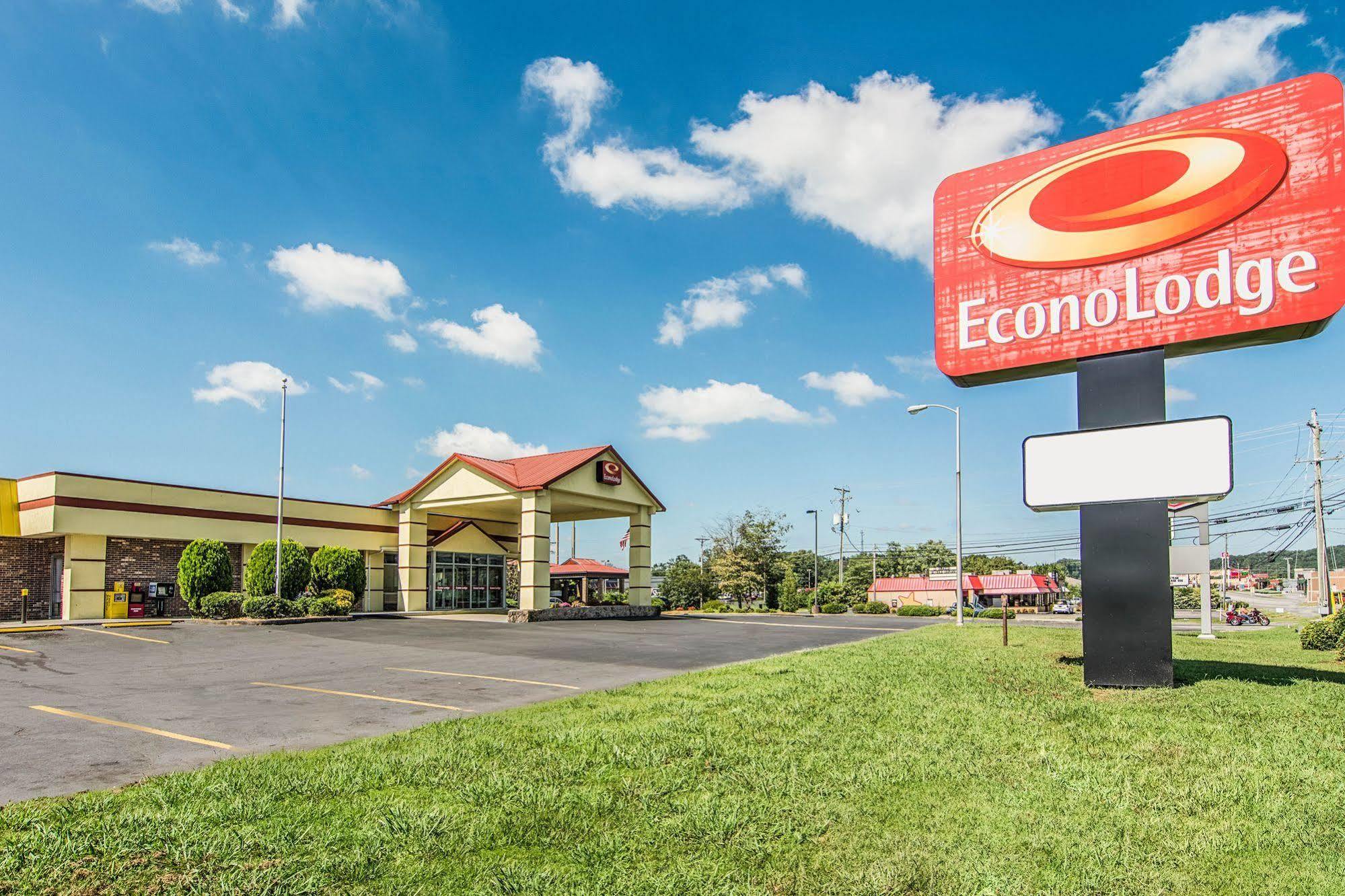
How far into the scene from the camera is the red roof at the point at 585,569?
55.8 metres

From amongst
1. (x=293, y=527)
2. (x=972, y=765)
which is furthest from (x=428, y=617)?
(x=972, y=765)

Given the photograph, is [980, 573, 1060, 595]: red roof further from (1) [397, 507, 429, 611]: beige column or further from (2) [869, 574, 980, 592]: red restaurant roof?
(1) [397, 507, 429, 611]: beige column

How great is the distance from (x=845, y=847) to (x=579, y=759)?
274 cm

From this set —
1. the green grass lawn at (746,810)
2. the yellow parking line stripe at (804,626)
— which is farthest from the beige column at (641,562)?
the green grass lawn at (746,810)

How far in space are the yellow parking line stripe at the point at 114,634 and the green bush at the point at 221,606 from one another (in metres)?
A: 3.66

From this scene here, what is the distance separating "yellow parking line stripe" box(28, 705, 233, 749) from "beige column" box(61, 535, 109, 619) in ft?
66.4

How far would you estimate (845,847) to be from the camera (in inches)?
205

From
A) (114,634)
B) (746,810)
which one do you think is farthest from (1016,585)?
(746,810)

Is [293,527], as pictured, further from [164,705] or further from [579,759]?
[579,759]

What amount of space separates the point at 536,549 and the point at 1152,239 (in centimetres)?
2380

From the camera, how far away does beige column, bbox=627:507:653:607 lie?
35469 millimetres

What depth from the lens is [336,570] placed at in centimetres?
3111

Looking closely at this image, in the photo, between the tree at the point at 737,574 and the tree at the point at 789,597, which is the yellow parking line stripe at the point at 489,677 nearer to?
A: the tree at the point at 789,597

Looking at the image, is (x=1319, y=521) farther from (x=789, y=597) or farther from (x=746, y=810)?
(x=746, y=810)
